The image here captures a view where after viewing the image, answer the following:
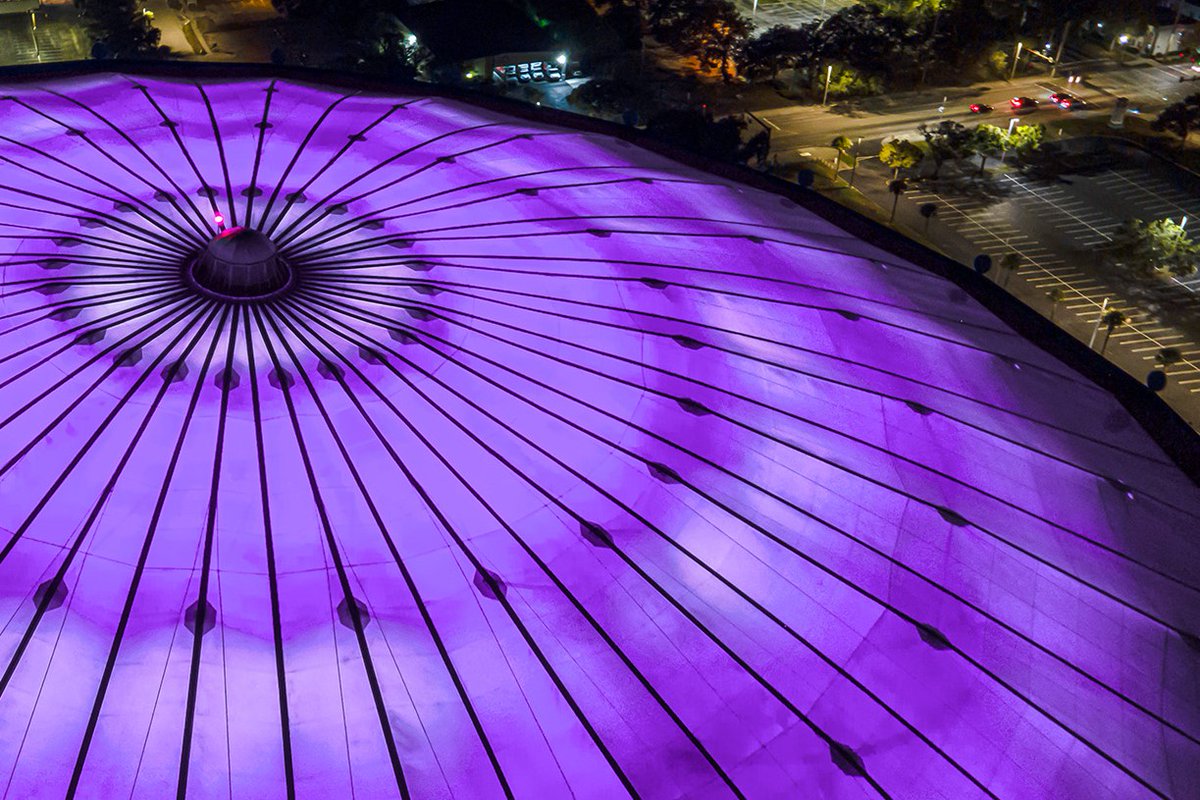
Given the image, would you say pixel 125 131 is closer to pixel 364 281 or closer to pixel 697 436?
pixel 364 281

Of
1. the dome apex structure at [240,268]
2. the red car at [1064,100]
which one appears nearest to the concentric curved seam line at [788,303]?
the dome apex structure at [240,268]

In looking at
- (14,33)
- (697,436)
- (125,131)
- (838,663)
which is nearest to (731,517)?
(697,436)

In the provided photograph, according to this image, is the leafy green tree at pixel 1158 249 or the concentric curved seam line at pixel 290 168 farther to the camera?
the leafy green tree at pixel 1158 249

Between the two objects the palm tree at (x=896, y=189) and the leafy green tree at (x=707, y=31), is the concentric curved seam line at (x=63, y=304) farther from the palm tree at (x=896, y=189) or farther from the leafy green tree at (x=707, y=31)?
the leafy green tree at (x=707, y=31)

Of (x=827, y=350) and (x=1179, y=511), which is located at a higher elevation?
(x=827, y=350)

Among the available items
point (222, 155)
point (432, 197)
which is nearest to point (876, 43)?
point (432, 197)

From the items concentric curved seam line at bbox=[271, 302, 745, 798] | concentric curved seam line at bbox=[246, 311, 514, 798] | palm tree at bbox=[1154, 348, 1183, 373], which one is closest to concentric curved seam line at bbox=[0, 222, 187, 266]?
concentric curved seam line at bbox=[271, 302, 745, 798]

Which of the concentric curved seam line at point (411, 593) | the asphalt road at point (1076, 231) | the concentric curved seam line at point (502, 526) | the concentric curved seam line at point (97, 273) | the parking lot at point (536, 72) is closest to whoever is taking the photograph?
the concentric curved seam line at point (411, 593)
